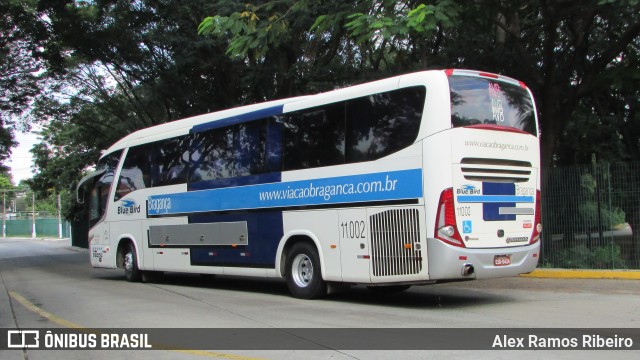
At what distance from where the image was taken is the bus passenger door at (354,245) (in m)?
9.42

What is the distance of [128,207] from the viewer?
15.2 meters

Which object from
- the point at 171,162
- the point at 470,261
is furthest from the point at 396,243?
the point at 171,162

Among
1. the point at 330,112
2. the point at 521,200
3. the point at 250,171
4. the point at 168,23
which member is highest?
the point at 168,23

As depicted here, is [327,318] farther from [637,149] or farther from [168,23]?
[637,149]

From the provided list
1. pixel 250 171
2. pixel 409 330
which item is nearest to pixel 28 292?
pixel 250 171

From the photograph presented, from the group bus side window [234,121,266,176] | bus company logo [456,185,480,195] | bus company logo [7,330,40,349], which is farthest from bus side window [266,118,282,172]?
bus company logo [7,330,40,349]

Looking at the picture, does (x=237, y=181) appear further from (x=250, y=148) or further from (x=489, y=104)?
(x=489, y=104)

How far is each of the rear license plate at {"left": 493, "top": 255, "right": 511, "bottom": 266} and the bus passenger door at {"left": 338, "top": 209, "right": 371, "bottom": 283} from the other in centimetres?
195

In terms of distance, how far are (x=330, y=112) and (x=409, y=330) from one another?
168 inches

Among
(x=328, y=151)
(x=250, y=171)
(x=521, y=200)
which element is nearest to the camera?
(x=521, y=200)

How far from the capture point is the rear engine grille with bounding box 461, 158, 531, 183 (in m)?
8.79

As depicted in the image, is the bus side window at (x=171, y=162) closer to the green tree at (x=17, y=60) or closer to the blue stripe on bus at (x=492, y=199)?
the blue stripe on bus at (x=492, y=199)

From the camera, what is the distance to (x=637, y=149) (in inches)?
775

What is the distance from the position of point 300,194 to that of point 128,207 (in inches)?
Answer: 260
